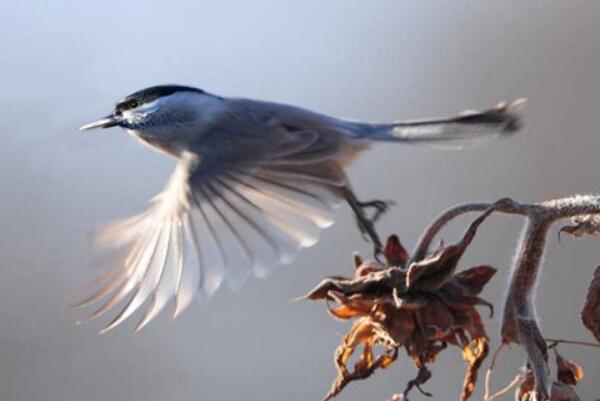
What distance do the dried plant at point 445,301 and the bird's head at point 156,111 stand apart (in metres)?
0.41

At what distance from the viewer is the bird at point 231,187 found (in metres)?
1.33

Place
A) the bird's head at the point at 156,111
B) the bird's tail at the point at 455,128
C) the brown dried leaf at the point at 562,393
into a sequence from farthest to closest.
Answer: the bird's head at the point at 156,111, the bird's tail at the point at 455,128, the brown dried leaf at the point at 562,393

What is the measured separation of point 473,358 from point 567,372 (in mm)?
80

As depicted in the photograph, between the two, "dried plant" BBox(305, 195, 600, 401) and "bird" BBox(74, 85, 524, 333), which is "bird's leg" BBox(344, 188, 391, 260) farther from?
"dried plant" BBox(305, 195, 600, 401)

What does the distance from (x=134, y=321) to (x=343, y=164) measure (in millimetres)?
1766

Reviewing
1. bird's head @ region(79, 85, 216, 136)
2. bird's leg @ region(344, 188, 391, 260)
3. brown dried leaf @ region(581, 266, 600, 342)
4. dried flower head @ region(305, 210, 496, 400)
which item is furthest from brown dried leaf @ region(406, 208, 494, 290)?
bird's head @ region(79, 85, 216, 136)

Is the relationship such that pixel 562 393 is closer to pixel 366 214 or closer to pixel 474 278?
pixel 474 278

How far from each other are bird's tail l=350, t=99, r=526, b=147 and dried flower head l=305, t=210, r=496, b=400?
18cm

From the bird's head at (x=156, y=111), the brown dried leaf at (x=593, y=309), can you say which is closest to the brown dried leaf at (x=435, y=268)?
the brown dried leaf at (x=593, y=309)

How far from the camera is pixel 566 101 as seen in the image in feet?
8.49

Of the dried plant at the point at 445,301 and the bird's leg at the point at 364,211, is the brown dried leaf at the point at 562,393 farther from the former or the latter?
the bird's leg at the point at 364,211

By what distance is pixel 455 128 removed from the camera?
54.8 inches

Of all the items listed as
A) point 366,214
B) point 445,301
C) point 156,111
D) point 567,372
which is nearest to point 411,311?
point 445,301

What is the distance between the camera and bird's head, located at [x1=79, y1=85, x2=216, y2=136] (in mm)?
1511
